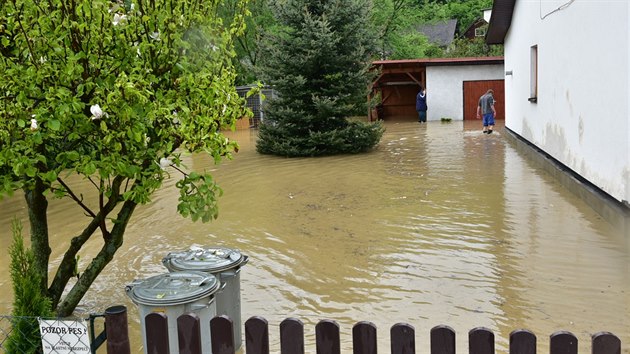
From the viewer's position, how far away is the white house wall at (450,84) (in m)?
28.2

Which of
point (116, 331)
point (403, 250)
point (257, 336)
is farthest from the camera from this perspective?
point (403, 250)

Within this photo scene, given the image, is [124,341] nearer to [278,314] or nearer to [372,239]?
[278,314]

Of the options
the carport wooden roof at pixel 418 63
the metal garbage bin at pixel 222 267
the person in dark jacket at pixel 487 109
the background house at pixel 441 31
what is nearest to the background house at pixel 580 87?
the person in dark jacket at pixel 487 109

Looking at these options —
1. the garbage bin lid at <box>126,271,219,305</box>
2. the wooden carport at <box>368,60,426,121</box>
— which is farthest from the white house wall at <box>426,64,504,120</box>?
the garbage bin lid at <box>126,271,219,305</box>

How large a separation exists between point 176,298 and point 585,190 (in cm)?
745

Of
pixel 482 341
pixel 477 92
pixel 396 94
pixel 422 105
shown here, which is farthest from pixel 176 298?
pixel 396 94

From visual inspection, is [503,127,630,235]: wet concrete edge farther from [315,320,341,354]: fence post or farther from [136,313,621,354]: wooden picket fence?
[315,320,341,354]: fence post

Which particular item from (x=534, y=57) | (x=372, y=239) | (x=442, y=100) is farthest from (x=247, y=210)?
(x=442, y=100)

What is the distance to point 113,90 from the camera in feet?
12.5

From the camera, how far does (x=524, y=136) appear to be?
16.2 meters

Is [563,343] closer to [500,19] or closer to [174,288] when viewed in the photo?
[174,288]

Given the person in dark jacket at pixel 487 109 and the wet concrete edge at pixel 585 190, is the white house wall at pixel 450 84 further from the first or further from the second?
the wet concrete edge at pixel 585 190

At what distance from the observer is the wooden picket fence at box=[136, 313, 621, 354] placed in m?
2.44

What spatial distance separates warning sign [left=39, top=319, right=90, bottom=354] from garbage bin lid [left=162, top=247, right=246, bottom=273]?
3.93 ft
